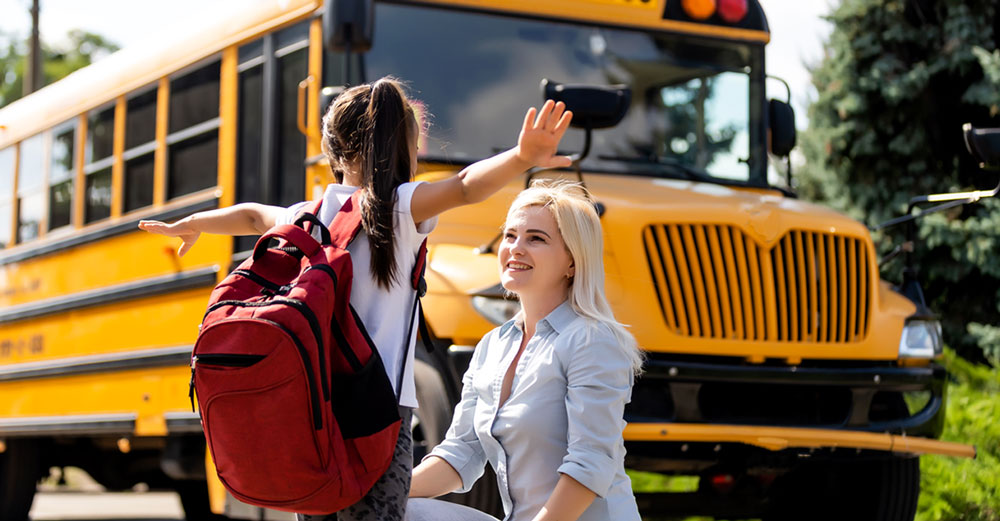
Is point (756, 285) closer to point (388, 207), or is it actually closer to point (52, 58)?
point (388, 207)

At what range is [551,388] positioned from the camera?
234cm

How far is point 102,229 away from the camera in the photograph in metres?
6.38

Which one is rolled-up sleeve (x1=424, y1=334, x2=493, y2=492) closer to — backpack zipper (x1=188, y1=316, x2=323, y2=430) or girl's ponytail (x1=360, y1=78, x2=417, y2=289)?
girl's ponytail (x1=360, y1=78, x2=417, y2=289)

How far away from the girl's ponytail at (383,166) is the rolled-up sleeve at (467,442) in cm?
26

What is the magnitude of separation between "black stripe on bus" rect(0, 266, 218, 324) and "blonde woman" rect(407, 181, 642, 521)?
3103 mm

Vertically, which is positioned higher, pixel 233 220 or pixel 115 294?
pixel 233 220

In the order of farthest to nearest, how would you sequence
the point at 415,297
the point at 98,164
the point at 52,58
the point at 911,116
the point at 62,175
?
1. the point at 52,58
2. the point at 911,116
3. the point at 62,175
4. the point at 98,164
5. the point at 415,297

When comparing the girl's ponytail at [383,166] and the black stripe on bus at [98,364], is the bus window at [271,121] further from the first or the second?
the girl's ponytail at [383,166]

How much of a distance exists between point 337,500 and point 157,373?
365 cm

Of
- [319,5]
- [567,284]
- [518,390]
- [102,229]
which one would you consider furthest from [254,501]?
[102,229]

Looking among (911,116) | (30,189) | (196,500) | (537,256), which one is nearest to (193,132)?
(30,189)

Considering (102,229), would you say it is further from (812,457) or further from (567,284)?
(567,284)

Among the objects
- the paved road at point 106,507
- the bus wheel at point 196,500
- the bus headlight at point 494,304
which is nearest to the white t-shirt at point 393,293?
the bus headlight at point 494,304

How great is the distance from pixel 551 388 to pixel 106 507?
28.2 feet
